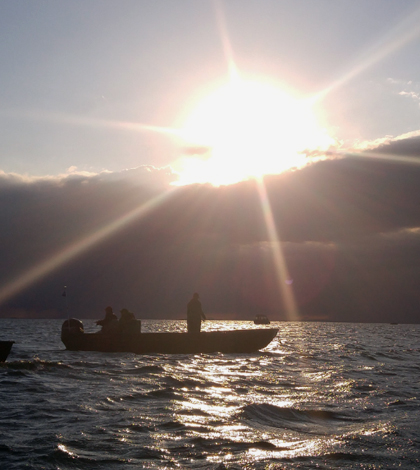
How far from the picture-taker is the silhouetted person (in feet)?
80.9

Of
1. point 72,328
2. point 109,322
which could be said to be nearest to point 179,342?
point 109,322

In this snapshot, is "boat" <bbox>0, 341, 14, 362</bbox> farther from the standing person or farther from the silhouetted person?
the standing person

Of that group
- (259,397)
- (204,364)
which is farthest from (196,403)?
(204,364)

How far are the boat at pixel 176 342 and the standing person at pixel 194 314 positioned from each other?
0.51 meters

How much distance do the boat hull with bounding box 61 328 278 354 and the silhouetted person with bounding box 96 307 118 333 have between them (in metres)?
0.39

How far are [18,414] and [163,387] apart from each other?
4496 millimetres

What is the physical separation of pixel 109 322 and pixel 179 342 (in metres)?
3.95

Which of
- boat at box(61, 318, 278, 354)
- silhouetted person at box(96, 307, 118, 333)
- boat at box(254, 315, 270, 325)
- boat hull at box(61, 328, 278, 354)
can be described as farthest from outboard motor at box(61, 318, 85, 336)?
boat at box(254, 315, 270, 325)

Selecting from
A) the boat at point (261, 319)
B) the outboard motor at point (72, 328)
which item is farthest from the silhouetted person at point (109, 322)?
the boat at point (261, 319)

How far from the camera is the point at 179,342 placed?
78.9ft

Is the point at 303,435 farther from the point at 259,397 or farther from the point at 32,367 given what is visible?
the point at 32,367

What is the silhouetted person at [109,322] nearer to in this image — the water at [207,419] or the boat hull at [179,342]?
the boat hull at [179,342]

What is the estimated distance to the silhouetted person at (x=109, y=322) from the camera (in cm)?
2465

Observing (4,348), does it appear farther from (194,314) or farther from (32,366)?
(194,314)
